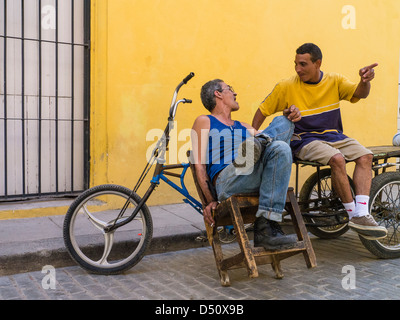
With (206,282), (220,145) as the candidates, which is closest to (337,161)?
(220,145)

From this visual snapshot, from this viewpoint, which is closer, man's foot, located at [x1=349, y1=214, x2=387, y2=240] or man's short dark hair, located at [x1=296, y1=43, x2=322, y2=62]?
man's foot, located at [x1=349, y1=214, x2=387, y2=240]

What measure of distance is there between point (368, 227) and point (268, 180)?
1.07 meters

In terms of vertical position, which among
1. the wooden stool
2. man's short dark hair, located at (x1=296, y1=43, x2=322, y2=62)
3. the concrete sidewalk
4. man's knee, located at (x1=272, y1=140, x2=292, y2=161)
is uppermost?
man's short dark hair, located at (x1=296, y1=43, x2=322, y2=62)

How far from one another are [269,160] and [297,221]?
0.53m

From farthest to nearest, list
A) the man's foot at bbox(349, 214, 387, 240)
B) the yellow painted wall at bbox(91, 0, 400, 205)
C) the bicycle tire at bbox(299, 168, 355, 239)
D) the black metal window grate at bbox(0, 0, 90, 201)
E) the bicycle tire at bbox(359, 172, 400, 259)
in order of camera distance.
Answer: the yellow painted wall at bbox(91, 0, 400, 205)
the black metal window grate at bbox(0, 0, 90, 201)
the bicycle tire at bbox(299, 168, 355, 239)
the bicycle tire at bbox(359, 172, 400, 259)
the man's foot at bbox(349, 214, 387, 240)

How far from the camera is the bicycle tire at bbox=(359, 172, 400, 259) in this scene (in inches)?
159

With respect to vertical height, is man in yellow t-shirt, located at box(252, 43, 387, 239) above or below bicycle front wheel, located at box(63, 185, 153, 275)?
above

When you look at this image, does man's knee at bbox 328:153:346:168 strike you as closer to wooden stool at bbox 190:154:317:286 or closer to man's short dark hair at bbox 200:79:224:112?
wooden stool at bbox 190:154:317:286

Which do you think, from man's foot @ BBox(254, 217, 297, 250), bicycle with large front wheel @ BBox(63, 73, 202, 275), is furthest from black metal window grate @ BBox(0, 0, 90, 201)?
man's foot @ BBox(254, 217, 297, 250)

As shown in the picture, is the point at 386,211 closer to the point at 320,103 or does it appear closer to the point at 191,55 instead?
the point at 320,103

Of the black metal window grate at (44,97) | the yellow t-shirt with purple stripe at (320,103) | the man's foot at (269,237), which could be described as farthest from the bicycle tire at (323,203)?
the black metal window grate at (44,97)

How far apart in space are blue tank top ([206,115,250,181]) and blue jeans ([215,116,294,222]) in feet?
0.64

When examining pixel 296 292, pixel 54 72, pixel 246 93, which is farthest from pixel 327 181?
pixel 54 72
